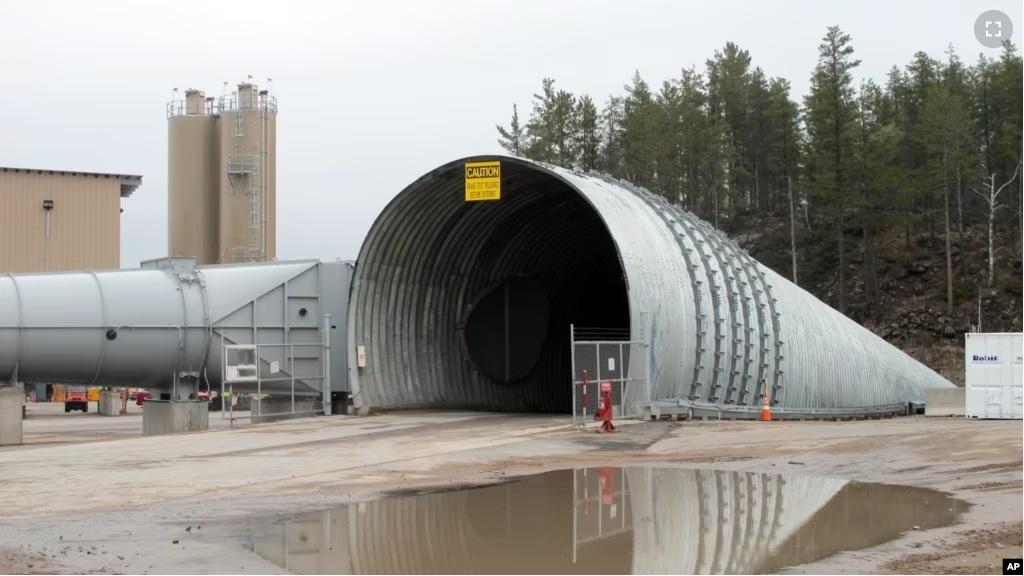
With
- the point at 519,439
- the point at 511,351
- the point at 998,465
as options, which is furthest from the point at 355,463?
the point at 511,351

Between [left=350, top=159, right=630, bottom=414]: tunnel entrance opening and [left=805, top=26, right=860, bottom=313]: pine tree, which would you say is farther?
[left=805, top=26, right=860, bottom=313]: pine tree

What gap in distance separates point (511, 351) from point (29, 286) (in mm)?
13320

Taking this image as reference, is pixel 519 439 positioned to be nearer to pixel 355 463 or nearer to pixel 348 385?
pixel 355 463

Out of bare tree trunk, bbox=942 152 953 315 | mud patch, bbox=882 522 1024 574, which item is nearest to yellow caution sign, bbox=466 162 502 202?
mud patch, bbox=882 522 1024 574

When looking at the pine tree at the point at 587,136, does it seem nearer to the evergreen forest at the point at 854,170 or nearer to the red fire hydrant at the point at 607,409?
the evergreen forest at the point at 854,170

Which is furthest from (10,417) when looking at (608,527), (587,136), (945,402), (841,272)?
(587,136)

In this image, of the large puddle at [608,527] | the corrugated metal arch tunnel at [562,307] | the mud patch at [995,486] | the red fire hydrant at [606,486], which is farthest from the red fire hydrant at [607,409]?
the mud patch at [995,486]

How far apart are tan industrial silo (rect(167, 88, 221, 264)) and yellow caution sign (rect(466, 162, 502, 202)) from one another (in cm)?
2934

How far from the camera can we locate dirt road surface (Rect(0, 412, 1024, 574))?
31.6ft

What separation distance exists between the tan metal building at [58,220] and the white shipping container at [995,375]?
3212cm

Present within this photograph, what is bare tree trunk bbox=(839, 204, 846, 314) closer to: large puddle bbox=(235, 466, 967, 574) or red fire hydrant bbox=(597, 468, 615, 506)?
red fire hydrant bbox=(597, 468, 615, 506)

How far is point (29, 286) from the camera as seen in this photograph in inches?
987

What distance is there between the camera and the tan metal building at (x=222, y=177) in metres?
52.8

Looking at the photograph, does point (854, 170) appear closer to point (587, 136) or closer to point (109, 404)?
point (587, 136)
